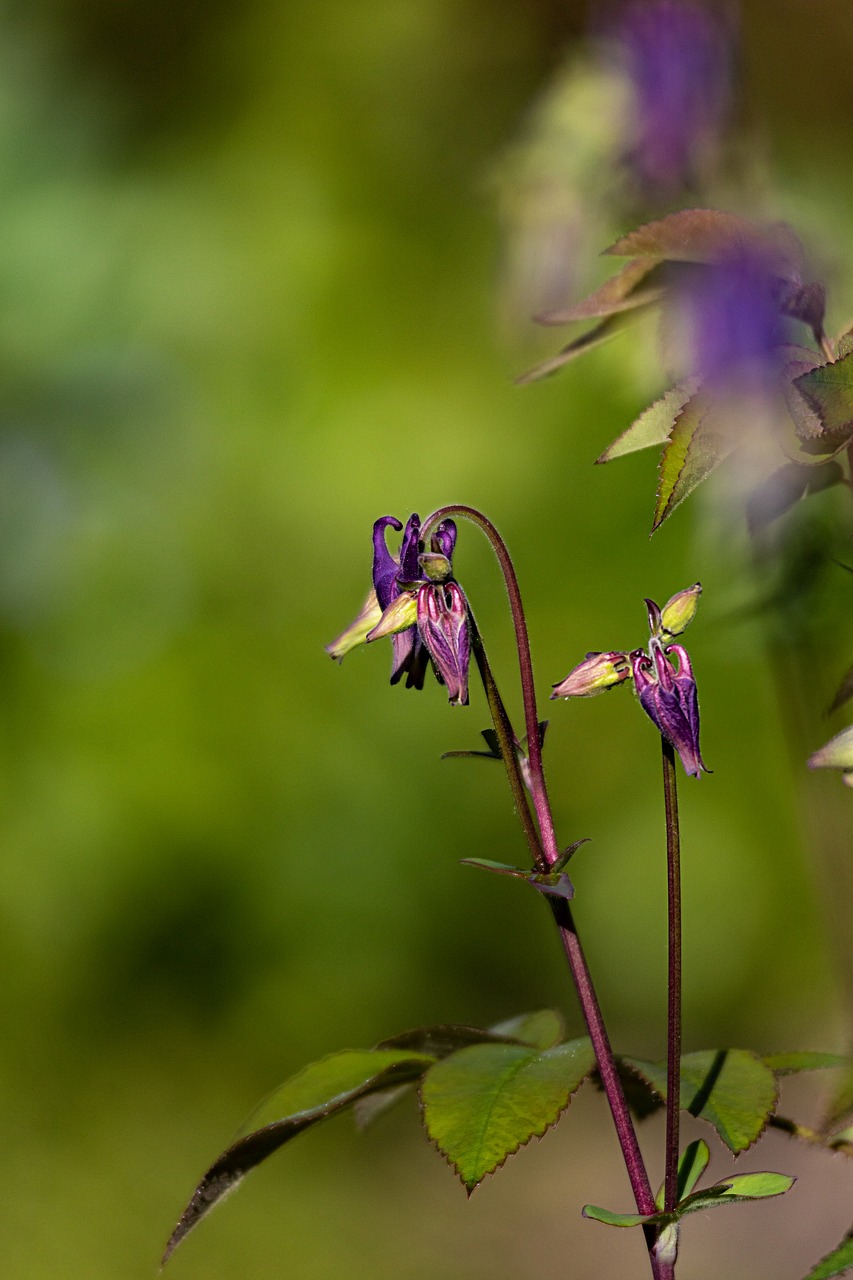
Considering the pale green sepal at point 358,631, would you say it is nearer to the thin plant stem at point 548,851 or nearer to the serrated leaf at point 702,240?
the thin plant stem at point 548,851

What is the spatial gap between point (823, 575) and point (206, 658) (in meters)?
1.27

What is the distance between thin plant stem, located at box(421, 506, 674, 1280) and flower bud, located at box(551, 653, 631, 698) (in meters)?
0.01

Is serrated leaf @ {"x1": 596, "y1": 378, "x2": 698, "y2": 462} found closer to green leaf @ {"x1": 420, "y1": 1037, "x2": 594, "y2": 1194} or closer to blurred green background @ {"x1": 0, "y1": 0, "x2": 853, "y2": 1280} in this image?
green leaf @ {"x1": 420, "y1": 1037, "x2": 594, "y2": 1194}

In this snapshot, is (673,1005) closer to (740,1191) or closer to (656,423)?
(740,1191)

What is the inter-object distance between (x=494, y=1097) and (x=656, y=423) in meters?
0.26

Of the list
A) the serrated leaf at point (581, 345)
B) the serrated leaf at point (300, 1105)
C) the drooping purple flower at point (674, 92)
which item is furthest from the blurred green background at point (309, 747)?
the serrated leaf at point (300, 1105)

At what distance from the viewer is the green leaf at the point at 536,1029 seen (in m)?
0.53

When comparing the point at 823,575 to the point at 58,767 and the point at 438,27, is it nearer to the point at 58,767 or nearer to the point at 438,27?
the point at 58,767

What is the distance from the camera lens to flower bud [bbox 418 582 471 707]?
47 cm

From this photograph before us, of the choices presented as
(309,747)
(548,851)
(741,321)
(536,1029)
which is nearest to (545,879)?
(548,851)

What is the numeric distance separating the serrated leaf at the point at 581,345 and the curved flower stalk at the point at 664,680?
13cm

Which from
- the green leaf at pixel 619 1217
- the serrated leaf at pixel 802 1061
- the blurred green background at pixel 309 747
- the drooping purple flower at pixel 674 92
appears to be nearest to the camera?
the green leaf at pixel 619 1217

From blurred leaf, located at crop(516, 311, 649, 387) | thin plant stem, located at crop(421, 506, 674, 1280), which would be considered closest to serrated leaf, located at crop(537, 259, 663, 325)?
blurred leaf, located at crop(516, 311, 649, 387)

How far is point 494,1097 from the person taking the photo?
0.45m
